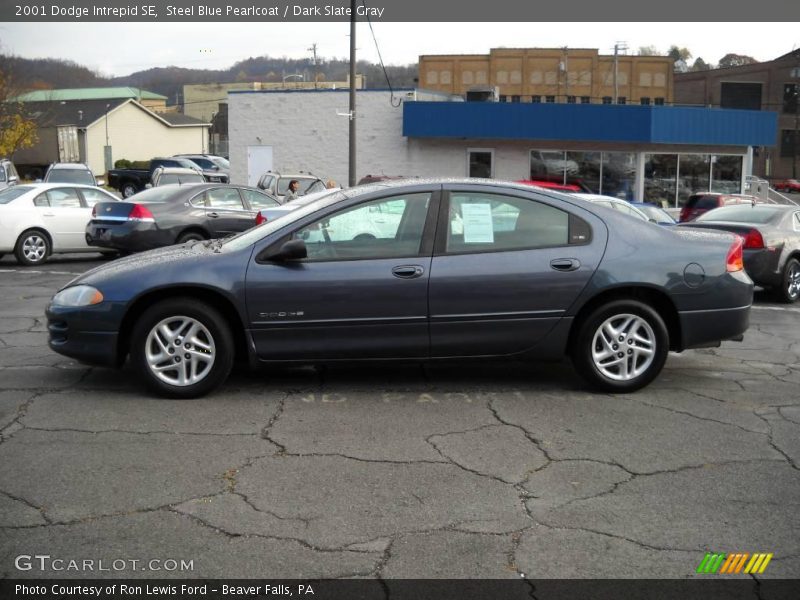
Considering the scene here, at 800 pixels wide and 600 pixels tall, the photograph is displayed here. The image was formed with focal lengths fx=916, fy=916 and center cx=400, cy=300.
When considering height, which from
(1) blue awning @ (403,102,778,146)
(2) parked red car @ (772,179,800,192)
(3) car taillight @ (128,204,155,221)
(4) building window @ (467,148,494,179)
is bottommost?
(2) parked red car @ (772,179,800,192)

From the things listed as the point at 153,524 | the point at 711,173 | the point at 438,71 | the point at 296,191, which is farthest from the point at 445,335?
the point at 438,71

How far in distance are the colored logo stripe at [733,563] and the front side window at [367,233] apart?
320cm

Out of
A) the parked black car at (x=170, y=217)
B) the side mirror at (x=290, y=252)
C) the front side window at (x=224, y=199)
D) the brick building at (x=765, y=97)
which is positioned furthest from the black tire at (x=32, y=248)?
the brick building at (x=765, y=97)

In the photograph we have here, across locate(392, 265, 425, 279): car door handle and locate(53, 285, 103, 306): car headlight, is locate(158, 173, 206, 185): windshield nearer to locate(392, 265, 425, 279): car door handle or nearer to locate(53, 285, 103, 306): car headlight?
locate(53, 285, 103, 306): car headlight

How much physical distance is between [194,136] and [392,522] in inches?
3135

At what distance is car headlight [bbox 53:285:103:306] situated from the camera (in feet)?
21.4

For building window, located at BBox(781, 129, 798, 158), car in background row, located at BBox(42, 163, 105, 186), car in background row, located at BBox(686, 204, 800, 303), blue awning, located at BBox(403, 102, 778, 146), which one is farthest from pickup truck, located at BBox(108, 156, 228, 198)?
building window, located at BBox(781, 129, 798, 158)

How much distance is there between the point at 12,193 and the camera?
1595cm

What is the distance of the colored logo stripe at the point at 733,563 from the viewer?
398cm

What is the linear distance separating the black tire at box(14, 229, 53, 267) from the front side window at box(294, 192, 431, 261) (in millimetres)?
10521

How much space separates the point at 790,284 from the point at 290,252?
890 centimetres

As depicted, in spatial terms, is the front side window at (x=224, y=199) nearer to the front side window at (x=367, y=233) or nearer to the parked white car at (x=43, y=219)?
the parked white car at (x=43, y=219)

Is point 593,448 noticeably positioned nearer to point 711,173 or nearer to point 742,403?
point 742,403

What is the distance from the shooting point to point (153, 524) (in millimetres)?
4344
